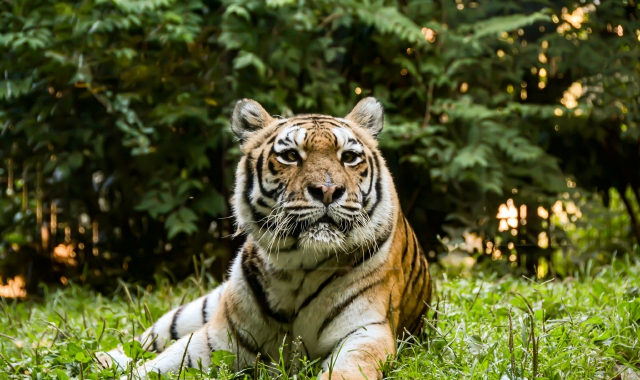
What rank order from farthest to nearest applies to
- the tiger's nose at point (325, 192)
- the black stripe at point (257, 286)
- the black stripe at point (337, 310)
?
the black stripe at point (257, 286), the black stripe at point (337, 310), the tiger's nose at point (325, 192)

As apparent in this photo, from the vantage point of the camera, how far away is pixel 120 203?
18.2 ft

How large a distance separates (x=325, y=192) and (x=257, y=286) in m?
0.57

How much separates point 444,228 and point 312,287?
256cm

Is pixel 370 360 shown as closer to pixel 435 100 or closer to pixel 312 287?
pixel 312 287

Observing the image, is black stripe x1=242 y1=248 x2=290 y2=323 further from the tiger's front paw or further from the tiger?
the tiger's front paw

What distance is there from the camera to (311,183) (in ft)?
8.37

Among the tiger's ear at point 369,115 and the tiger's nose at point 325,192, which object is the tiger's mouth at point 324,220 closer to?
the tiger's nose at point 325,192

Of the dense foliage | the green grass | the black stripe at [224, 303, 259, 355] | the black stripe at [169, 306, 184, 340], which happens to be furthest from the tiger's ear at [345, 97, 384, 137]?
the dense foliage

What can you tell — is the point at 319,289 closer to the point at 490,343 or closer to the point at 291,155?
the point at 291,155

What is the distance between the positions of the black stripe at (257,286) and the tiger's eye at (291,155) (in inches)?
18.2

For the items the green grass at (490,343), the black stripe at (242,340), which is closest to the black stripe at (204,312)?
the green grass at (490,343)

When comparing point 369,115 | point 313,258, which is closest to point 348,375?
point 313,258

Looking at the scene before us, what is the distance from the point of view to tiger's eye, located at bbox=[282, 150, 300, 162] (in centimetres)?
271

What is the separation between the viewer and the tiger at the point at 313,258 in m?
2.57
